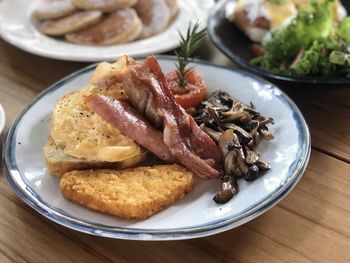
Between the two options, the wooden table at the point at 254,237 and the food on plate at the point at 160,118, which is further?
the food on plate at the point at 160,118

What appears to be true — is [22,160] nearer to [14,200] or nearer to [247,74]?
[14,200]

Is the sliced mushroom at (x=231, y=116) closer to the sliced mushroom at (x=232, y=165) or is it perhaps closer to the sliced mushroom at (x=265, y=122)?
the sliced mushroom at (x=265, y=122)

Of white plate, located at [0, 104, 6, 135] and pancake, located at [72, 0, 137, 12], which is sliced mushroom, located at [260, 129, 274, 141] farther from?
pancake, located at [72, 0, 137, 12]

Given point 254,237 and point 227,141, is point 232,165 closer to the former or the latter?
point 227,141

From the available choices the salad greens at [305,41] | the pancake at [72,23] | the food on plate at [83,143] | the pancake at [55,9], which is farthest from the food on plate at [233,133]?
the pancake at [55,9]

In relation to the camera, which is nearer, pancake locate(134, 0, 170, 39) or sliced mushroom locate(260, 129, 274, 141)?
sliced mushroom locate(260, 129, 274, 141)

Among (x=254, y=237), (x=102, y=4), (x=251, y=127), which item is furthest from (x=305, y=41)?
(x=254, y=237)

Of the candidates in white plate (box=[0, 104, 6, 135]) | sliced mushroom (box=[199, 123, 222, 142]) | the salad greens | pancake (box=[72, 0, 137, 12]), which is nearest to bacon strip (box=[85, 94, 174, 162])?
sliced mushroom (box=[199, 123, 222, 142])
